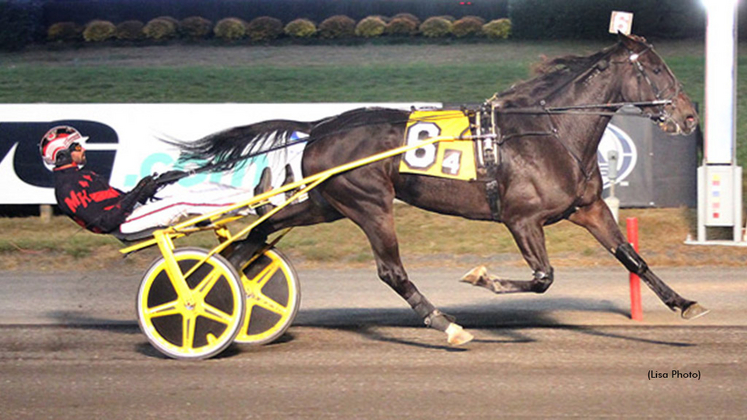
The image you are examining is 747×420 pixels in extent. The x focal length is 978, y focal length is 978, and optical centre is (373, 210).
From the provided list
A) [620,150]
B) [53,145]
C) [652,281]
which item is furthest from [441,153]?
[620,150]

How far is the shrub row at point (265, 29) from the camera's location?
2491 cm

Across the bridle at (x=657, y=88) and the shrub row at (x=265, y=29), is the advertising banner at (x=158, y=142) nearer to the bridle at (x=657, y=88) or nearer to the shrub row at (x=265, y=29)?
the bridle at (x=657, y=88)

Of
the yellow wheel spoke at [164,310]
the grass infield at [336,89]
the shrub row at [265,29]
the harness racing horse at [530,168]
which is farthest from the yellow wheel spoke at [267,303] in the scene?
the shrub row at [265,29]

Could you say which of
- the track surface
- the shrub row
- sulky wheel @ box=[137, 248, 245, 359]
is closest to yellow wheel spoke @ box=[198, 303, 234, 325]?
sulky wheel @ box=[137, 248, 245, 359]

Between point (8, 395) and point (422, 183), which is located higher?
point (422, 183)

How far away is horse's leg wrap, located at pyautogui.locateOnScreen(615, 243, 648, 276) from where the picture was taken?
266 inches

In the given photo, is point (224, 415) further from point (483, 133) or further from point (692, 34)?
point (692, 34)

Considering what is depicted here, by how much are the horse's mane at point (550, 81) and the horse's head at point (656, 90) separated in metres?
0.18

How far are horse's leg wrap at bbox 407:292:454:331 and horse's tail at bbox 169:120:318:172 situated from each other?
153 cm

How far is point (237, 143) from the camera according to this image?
722cm

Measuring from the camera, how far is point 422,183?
666cm

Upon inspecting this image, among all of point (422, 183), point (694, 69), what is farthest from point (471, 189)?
point (694, 69)

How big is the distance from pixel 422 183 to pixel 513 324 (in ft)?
4.78

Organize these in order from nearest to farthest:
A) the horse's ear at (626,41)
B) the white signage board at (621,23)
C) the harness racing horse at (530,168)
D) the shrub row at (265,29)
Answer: the harness racing horse at (530,168), the horse's ear at (626,41), the white signage board at (621,23), the shrub row at (265,29)
